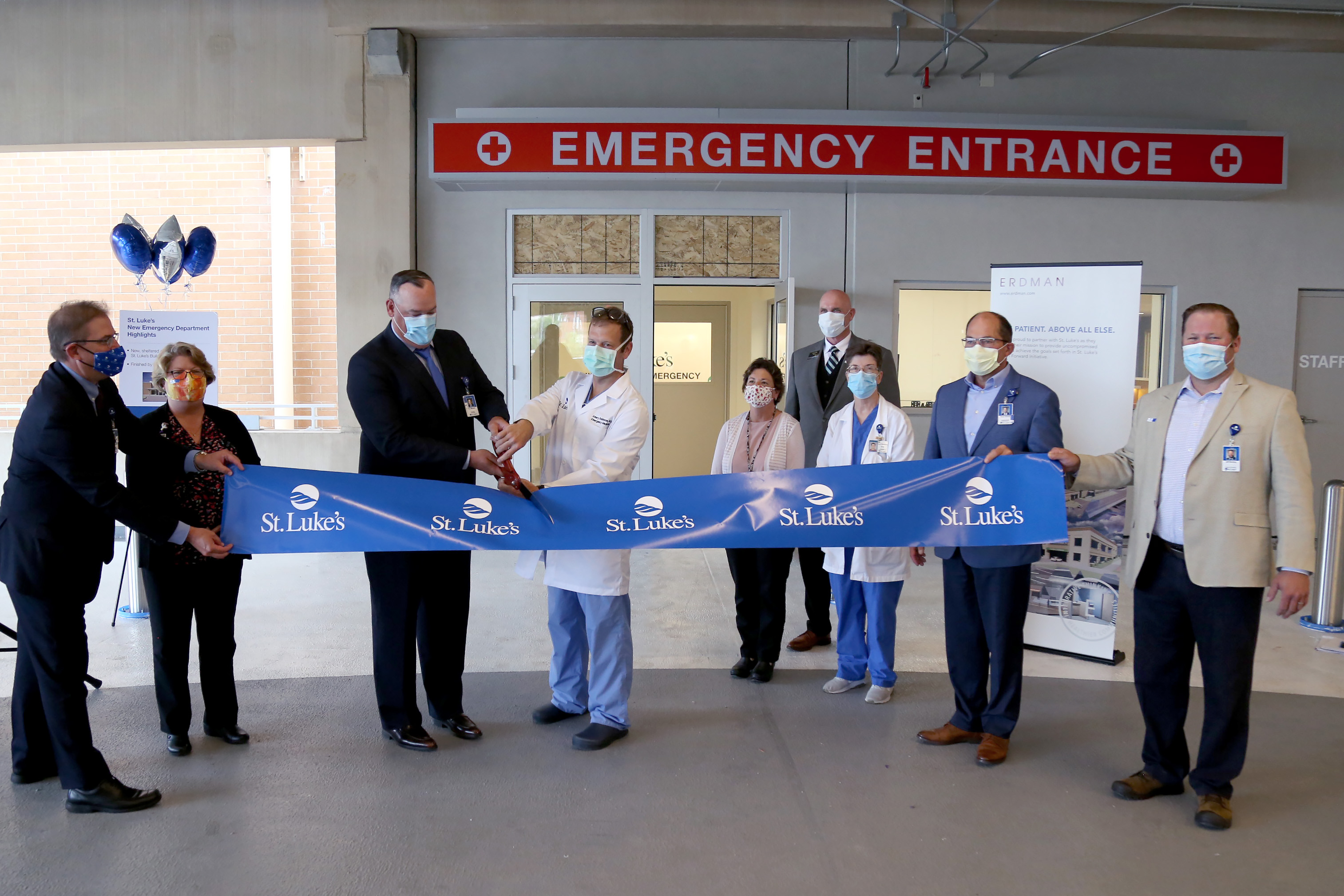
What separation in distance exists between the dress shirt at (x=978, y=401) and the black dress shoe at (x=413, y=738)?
236 cm

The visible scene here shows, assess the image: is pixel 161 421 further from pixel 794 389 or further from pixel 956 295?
pixel 956 295

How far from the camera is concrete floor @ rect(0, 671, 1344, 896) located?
103 inches

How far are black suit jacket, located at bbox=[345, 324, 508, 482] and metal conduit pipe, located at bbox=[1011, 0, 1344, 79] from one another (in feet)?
19.5

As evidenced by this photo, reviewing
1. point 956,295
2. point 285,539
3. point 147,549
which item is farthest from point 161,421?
point 956,295

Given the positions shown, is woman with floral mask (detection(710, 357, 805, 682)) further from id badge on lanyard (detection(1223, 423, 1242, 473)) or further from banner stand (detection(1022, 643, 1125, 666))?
id badge on lanyard (detection(1223, 423, 1242, 473))

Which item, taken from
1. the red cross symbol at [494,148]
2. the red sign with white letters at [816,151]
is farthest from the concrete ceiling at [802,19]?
the red cross symbol at [494,148]

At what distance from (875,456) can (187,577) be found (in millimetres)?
2830

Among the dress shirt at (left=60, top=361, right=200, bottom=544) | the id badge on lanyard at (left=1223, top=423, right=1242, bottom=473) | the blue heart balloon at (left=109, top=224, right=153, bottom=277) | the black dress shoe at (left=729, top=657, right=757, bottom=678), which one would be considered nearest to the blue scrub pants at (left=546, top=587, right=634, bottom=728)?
the black dress shoe at (left=729, top=657, right=757, bottom=678)

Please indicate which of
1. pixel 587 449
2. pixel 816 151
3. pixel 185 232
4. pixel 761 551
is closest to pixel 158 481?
pixel 587 449

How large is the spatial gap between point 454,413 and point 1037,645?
10.7 ft

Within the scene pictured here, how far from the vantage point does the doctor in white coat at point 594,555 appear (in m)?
3.54

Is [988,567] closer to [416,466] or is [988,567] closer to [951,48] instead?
[416,466]

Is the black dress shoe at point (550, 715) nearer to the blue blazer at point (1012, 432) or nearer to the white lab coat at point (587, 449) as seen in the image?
the white lab coat at point (587, 449)

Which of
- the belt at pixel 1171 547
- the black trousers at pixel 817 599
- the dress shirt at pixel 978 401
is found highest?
the dress shirt at pixel 978 401
